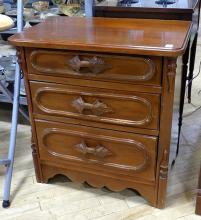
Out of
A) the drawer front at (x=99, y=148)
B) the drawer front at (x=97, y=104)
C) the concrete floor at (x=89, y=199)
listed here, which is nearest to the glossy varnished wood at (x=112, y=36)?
the drawer front at (x=97, y=104)

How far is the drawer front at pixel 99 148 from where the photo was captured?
101 cm

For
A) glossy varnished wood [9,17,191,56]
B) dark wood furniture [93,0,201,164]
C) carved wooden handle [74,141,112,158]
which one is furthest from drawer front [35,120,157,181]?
dark wood furniture [93,0,201,164]

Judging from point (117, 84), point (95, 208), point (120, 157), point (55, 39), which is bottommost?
point (95, 208)

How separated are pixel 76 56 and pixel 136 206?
59 cm

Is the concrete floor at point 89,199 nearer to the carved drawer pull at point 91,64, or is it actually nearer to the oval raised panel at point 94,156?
the oval raised panel at point 94,156

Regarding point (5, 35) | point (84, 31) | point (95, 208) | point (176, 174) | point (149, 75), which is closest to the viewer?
point (149, 75)

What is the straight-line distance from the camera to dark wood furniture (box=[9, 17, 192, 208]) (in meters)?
0.88

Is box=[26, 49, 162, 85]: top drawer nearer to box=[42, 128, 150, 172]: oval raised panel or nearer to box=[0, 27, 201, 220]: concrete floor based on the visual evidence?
box=[42, 128, 150, 172]: oval raised panel

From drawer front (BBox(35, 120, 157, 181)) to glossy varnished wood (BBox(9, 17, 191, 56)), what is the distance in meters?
0.28

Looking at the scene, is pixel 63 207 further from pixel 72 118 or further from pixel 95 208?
pixel 72 118

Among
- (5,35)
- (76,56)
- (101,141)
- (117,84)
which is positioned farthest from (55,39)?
(5,35)

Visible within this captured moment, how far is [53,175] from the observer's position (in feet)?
4.00

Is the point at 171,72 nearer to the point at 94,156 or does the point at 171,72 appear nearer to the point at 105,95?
the point at 105,95

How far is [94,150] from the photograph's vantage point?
1.06 m
